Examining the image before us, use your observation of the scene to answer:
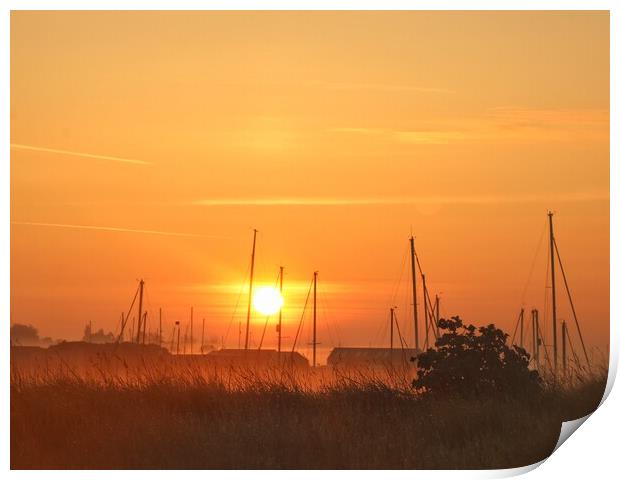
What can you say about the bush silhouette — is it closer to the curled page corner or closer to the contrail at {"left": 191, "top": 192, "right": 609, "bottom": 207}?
the curled page corner

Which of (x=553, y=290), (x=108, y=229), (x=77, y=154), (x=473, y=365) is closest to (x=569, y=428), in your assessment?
(x=473, y=365)

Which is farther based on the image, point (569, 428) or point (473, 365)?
point (473, 365)

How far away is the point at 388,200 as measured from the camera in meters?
15.5

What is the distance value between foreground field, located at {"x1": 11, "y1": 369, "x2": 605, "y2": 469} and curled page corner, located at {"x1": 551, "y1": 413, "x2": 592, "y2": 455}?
5cm

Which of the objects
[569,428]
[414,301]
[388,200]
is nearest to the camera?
[569,428]

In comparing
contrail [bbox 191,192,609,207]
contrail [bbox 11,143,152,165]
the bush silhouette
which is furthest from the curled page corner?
contrail [bbox 11,143,152,165]

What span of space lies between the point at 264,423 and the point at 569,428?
9.36 ft

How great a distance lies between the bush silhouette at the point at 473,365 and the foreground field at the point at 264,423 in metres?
0.16

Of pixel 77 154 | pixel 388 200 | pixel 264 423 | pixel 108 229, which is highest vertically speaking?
pixel 77 154

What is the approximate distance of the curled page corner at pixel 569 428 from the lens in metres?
14.8

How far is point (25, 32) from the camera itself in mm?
14836

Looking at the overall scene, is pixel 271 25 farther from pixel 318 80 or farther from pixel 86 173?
pixel 86 173

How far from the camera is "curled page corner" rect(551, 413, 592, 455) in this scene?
584 inches

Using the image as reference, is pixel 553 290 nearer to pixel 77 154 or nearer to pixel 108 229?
pixel 108 229
